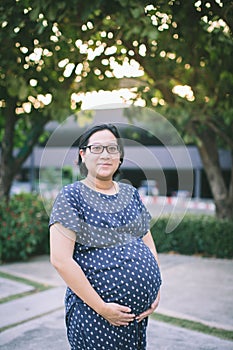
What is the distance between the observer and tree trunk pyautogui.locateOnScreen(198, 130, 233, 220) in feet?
30.1

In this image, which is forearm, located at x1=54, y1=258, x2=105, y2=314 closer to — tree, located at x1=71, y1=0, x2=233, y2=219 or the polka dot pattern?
the polka dot pattern

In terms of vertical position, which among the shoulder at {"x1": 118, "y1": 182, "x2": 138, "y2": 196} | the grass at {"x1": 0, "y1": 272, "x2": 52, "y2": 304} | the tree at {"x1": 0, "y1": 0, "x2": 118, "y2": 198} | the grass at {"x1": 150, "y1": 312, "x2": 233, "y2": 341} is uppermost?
the tree at {"x1": 0, "y1": 0, "x2": 118, "y2": 198}

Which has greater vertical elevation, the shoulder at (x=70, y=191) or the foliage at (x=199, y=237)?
the shoulder at (x=70, y=191)

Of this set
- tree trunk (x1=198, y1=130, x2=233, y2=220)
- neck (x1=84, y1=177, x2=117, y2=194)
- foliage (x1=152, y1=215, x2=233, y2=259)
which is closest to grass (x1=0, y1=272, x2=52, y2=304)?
foliage (x1=152, y1=215, x2=233, y2=259)

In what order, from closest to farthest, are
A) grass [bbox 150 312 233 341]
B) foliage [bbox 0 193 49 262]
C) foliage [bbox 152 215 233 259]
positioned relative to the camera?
grass [bbox 150 312 233 341]
foliage [bbox 0 193 49 262]
foliage [bbox 152 215 233 259]

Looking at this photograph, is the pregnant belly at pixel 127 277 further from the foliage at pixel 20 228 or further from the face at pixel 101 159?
the foliage at pixel 20 228

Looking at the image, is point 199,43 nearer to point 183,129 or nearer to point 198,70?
point 198,70

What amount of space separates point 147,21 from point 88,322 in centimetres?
239

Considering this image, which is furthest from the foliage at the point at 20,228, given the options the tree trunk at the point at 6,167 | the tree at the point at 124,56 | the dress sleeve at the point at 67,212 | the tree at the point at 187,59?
the dress sleeve at the point at 67,212

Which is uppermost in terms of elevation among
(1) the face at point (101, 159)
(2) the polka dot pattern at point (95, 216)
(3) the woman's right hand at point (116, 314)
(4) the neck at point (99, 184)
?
(1) the face at point (101, 159)

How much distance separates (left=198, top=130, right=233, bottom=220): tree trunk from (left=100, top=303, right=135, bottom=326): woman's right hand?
712 centimetres

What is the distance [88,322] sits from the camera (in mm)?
2332

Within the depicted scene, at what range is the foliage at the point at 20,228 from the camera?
314 inches

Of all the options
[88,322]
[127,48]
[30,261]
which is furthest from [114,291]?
[30,261]
